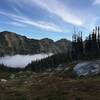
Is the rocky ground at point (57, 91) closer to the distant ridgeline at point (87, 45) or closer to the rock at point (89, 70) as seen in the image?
the rock at point (89, 70)

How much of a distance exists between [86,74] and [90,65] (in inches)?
314

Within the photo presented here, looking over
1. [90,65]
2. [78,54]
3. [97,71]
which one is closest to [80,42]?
[78,54]

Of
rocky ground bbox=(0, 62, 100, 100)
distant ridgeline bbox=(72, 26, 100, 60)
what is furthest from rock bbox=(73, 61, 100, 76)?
distant ridgeline bbox=(72, 26, 100, 60)

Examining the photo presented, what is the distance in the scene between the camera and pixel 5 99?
32750mm

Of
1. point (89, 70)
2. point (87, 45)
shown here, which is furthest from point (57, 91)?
point (87, 45)

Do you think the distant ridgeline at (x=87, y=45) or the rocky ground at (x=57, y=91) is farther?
the distant ridgeline at (x=87, y=45)

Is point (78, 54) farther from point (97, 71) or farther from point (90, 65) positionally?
point (97, 71)

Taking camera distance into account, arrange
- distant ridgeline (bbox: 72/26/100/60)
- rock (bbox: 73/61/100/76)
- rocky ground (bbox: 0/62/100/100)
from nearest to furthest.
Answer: rocky ground (bbox: 0/62/100/100) → rock (bbox: 73/61/100/76) → distant ridgeline (bbox: 72/26/100/60)

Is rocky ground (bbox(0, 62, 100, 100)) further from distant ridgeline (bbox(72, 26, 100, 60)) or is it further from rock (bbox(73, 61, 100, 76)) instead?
distant ridgeline (bbox(72, 26, 100, 60))

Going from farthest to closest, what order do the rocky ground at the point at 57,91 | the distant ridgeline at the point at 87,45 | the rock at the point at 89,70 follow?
the distant ridgeline at the point at 87,45 < the rock at the point at 89,70 < the rocky ground at the point at 57,91

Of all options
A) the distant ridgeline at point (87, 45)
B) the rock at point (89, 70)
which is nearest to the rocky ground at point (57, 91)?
the rock at point (89, 70)

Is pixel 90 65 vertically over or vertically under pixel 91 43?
under

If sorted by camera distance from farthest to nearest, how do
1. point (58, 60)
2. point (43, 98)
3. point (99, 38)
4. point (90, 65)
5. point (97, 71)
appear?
point (58, 60)
point (99, 38)
point (90, 65)
point (97, 71)
point (43, 98)

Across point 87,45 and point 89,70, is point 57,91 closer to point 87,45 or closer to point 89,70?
point 89,70
